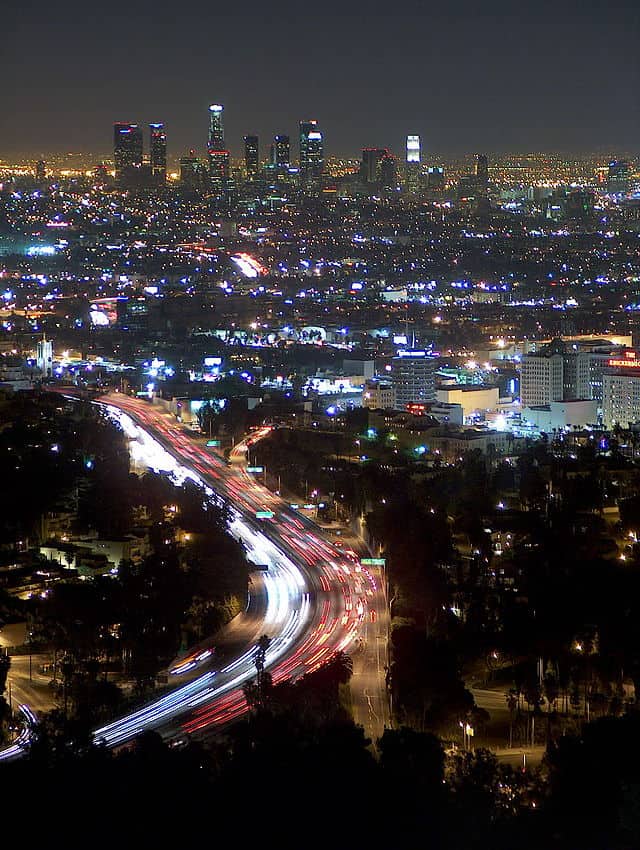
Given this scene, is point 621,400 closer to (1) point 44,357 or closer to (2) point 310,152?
(1) point 44,357

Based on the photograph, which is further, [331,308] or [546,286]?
[546,286]

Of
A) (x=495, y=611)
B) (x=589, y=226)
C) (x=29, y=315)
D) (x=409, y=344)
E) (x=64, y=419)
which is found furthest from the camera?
(x=589, y=226)

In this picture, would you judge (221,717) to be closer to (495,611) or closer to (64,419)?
(495,611)

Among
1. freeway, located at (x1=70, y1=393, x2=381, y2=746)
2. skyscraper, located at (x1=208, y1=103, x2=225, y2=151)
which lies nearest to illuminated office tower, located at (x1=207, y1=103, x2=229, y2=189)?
skyscraper, located at (x1=208, y1=103, x2=225, y2=151)

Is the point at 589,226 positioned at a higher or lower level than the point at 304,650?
higher

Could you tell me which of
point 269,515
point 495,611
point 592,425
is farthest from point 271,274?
point 495,611

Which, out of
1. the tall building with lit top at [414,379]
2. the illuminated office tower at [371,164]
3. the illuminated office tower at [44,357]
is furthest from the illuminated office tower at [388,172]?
the tall building with lit top at [414,379]
